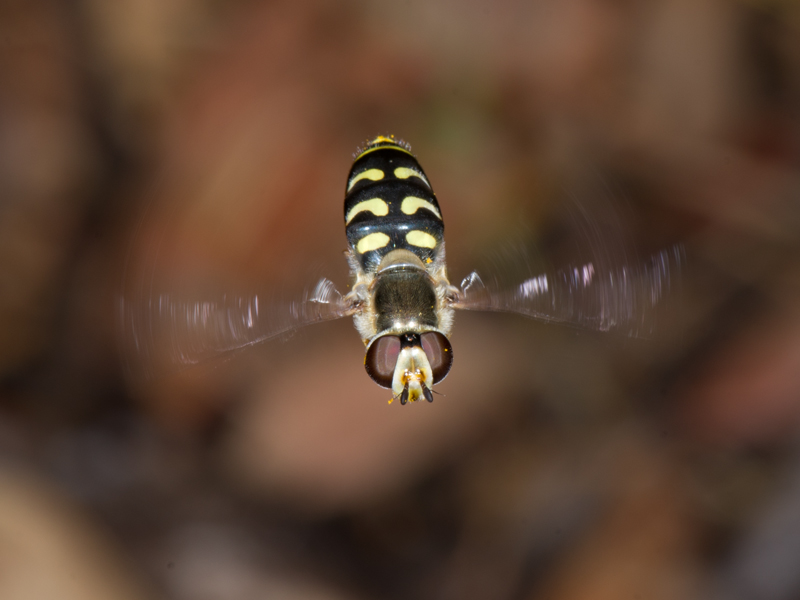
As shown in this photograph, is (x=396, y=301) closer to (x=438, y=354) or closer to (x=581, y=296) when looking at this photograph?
(x=438, y=354)

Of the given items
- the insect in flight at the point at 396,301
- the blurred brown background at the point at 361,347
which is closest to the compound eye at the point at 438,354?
the insect in flight at the point at 396,301

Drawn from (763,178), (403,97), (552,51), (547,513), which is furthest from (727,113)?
(547,513)

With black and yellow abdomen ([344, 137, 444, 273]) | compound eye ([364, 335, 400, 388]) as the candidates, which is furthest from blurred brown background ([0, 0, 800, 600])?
compound eye ([364, 335, 400, 388])

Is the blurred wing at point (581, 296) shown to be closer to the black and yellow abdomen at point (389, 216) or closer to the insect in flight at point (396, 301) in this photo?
the insect in flight at point (396, 301)

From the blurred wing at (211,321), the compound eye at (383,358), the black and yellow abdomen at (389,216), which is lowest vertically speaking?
the compound eye at (383,358)

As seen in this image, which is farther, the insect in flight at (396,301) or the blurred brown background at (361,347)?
the blurred brown background at (361,347)

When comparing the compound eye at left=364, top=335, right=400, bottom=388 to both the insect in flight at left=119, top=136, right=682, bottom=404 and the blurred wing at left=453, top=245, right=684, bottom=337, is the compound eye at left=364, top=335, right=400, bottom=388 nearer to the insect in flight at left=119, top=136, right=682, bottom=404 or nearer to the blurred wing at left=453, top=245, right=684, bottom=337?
the insect in flight at left=119, top=136, right=682, bottom=404
